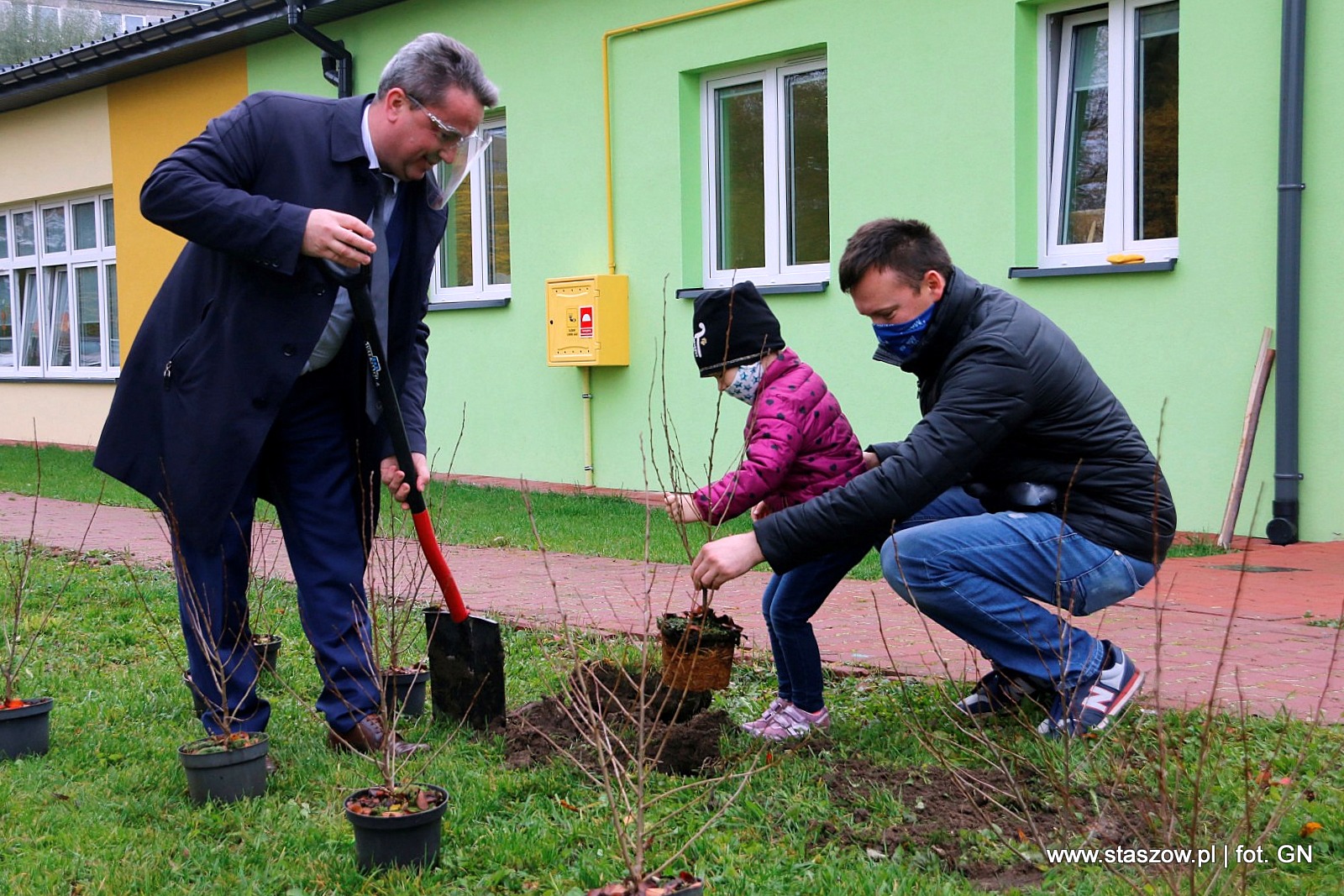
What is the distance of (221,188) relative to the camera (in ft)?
11.6

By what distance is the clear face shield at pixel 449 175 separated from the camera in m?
3.97

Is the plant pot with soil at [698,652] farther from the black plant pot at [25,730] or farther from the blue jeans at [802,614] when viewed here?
the black plant pot at [25,730]

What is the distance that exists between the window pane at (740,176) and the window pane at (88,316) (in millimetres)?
10831

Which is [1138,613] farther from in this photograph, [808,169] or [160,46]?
[160,46]

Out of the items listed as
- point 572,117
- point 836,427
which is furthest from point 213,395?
point 572,117

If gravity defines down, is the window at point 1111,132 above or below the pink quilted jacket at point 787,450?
above

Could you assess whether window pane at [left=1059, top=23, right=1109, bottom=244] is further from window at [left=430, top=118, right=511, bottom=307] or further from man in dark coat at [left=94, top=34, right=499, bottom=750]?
man in dark coat at [left=94, top=34, right=499, bottom=750]

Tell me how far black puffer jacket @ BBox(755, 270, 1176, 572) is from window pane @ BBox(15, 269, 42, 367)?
1808 cm

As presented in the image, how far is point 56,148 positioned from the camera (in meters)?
18.2

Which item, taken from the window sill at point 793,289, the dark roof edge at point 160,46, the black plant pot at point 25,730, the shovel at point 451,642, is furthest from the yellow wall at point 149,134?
the shovel at point 451,642

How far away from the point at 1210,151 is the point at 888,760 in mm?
5316

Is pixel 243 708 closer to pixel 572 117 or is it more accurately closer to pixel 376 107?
pixel 376 107

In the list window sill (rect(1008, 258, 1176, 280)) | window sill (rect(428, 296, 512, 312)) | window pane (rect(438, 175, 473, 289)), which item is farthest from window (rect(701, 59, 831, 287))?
window pane (rect(438, 175, 473, 289))

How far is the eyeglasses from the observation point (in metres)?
3.67
